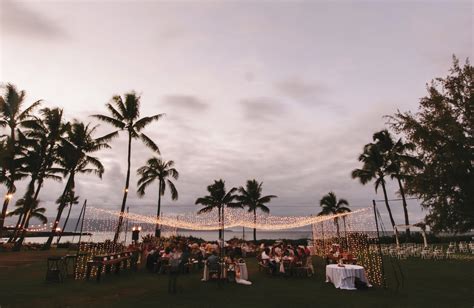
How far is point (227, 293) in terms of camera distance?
33.5 ft

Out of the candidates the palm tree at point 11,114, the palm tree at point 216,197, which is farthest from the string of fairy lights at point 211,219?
the palm tree at point 216,197

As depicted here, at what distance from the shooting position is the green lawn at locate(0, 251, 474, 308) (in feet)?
28.2

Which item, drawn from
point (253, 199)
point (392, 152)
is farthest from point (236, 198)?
point (392, 152)

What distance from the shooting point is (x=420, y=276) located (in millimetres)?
13094

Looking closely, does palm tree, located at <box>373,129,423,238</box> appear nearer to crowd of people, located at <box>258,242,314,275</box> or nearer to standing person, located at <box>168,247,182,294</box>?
crowd of people, located at <box>258,242,314,275</box>

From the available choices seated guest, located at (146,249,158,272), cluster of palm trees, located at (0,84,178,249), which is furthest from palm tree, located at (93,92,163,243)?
seated guest, located at (146,249,158,272)

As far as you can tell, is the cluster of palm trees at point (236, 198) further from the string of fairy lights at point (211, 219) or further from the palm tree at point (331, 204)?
the string of fairy lights at point (211, 219)

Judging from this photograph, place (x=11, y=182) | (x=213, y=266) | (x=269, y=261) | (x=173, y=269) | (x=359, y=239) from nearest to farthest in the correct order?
A: (x=173, y=269) < (x=213, y=266) < (x=269, y=261) < (x=359, y=239) < (x=11, y=182)

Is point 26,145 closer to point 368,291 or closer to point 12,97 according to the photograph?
point 12,97

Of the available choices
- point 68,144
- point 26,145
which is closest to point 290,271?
point 68,144

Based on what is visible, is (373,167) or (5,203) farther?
(373,167)

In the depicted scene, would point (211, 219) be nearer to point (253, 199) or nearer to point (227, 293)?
point (227, 293)

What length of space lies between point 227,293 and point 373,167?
2657cm

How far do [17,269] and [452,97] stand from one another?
24025 mm
